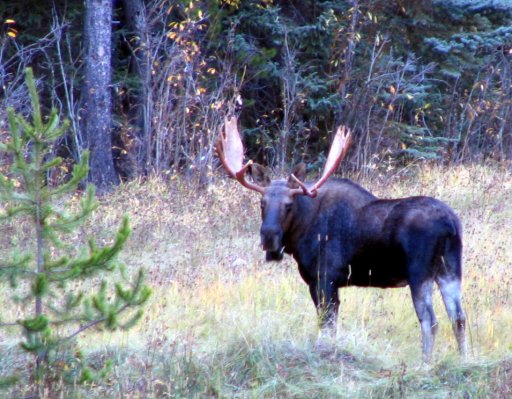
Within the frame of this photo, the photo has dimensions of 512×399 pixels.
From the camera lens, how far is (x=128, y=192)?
1520 centimetres

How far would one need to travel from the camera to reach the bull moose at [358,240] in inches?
330

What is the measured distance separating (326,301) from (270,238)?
748 mm

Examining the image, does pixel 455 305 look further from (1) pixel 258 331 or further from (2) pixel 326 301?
(1) pixel 258 331

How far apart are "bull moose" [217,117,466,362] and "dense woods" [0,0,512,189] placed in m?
6.49

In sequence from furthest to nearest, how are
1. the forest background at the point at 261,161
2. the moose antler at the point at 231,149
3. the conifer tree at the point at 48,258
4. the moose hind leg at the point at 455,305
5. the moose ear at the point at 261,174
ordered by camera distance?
the moose antler at the point at 231,149 < the moose ear at the point at 261,174 < the moose hind leg at the point at 455,305 < the forest background at the point at 261,161 < the conifer tree at the point at 48,258

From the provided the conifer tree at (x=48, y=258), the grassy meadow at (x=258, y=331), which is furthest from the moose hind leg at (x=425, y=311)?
the conifer tree at (x=48, y=258)

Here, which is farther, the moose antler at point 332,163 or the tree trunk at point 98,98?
the tree trunk at point 98,98

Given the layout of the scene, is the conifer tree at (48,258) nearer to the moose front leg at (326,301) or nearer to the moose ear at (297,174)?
the moose front leg at (326,301)

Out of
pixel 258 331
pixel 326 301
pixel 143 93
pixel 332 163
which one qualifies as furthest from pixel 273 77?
pixel 258 331

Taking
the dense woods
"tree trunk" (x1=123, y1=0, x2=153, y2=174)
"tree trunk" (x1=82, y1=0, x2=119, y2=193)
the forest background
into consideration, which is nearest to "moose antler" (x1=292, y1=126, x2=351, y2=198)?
the forest background

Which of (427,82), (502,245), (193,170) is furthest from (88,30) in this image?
(502,245)

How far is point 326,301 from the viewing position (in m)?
8.84

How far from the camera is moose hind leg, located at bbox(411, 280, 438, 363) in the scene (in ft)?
27.3

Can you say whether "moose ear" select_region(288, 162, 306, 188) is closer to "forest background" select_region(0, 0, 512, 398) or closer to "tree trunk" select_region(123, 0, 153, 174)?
"forest background" select_region(0, 0, 512, 398)
